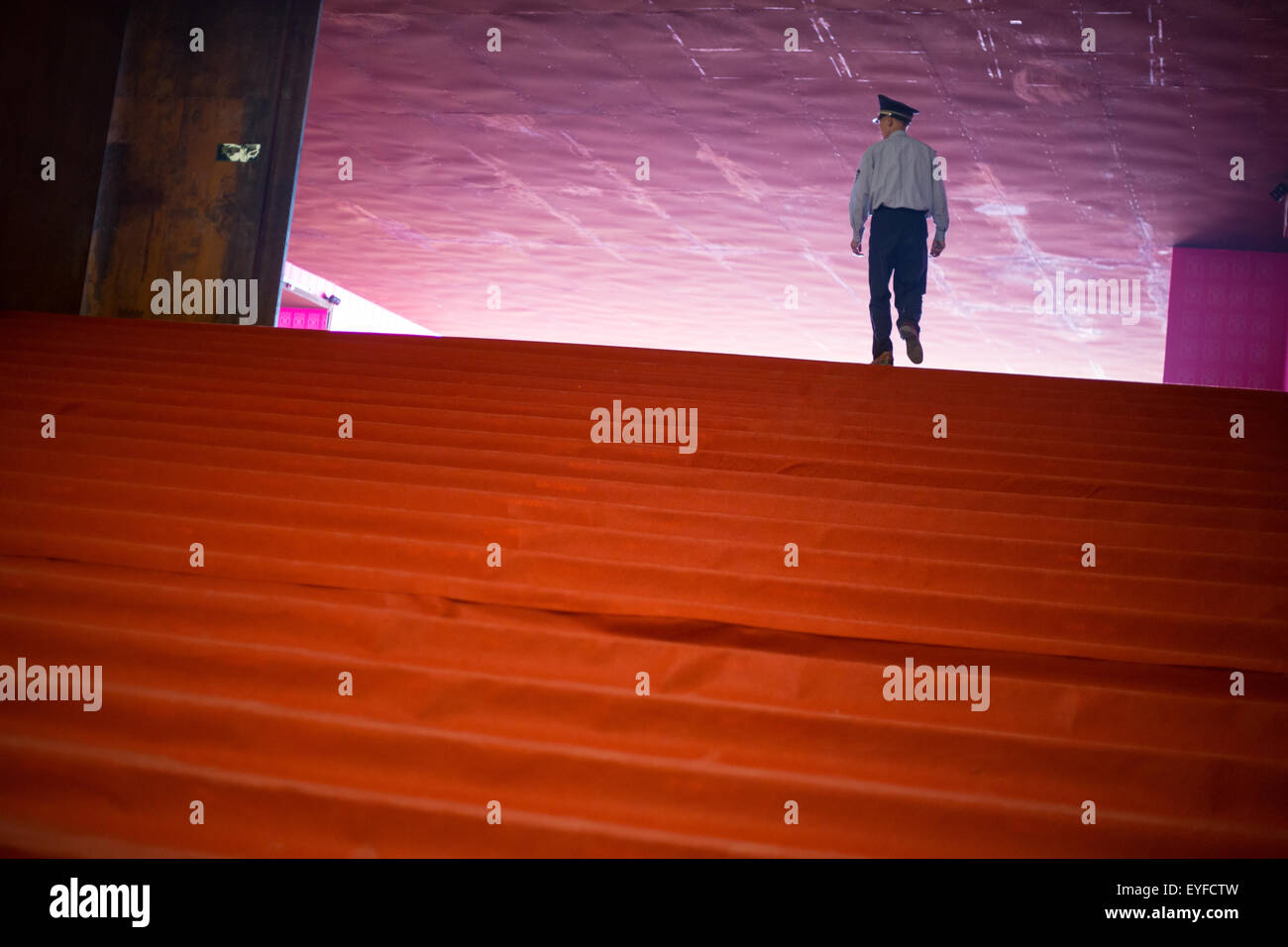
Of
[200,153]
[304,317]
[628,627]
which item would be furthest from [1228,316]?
[304,317]

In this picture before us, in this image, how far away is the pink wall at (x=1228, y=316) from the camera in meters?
7.04

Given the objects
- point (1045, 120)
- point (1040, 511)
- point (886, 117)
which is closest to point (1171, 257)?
point (1045, 120)

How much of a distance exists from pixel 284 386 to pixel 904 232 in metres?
2.29

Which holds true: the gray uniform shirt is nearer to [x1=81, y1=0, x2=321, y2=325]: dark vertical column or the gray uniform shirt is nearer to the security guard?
the security guard

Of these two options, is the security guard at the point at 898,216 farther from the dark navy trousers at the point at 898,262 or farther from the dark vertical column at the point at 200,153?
the dark vertical column at the point at 200,153

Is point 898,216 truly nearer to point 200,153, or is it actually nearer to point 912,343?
point 912,343

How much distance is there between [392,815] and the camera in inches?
51.9

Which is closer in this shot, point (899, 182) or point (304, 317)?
point (899, 182)

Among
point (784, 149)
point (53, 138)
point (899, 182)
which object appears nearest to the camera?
point (899, 182)

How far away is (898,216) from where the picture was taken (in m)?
3.87

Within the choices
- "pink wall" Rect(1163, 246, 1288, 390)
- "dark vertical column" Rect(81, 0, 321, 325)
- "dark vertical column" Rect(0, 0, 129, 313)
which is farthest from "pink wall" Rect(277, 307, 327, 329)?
"pink wall" Rect(1163, 246, 1288, 390)

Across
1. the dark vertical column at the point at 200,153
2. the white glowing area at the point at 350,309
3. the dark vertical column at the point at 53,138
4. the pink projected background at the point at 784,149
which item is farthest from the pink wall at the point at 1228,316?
the white glowing area at the point at 350,309

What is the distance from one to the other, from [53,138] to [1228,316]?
23.3ft

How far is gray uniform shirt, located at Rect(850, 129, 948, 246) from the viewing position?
12.6ft
